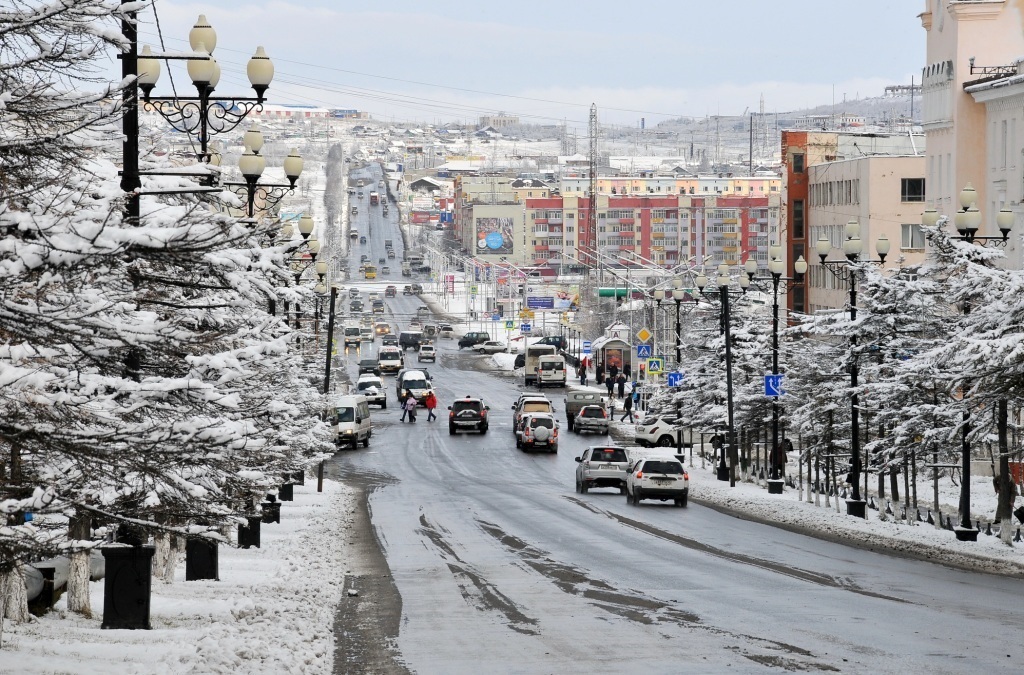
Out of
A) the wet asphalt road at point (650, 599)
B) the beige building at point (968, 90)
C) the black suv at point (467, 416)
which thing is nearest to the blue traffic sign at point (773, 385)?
the wet asphalt road at point (650, 599)

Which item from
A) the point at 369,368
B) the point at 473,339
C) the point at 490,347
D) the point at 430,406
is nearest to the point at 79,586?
the point at 430,406

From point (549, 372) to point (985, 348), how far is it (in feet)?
240

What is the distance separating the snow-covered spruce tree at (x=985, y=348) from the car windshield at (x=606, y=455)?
1574 centimetres

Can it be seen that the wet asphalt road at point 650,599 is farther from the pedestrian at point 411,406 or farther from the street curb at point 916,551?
the pedestrian at point 411,406

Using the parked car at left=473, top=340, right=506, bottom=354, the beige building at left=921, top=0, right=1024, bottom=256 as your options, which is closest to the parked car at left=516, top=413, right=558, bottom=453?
the beige building at left=921, top=0, right=1024, bottom=256

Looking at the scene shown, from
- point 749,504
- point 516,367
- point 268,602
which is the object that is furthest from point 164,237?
point 516,367

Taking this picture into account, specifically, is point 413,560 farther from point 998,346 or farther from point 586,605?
point 998,346

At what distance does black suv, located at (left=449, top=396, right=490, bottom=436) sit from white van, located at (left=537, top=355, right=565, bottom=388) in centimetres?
2758

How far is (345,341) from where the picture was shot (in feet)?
447

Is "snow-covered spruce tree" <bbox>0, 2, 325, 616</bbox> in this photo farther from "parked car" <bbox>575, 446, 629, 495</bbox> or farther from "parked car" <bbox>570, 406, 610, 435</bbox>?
"parked car" <bbox>570, 406, 610, 435</bbox>

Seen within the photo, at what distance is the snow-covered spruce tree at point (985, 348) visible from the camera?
26528 millimetres

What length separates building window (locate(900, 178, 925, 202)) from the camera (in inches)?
4124

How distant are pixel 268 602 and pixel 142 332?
33.6ft

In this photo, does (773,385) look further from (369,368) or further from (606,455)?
(369,368)
